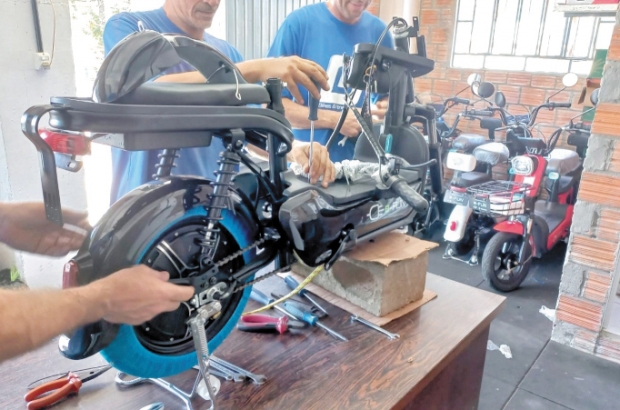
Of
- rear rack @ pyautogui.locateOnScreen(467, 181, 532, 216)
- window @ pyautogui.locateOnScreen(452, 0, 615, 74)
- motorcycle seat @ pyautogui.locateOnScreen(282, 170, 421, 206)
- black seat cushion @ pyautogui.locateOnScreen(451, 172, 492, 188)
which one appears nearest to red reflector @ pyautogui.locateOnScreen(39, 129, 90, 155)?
motorcycle seat @ pyautogui.locateOnScreen(282, 170, 421, 206)

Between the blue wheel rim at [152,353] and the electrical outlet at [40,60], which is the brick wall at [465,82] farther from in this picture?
the blue wheel rim at [152,353]

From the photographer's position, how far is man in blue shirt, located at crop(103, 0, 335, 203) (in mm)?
905

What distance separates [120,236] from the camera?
665mm

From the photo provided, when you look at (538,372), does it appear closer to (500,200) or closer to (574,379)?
(574,379)

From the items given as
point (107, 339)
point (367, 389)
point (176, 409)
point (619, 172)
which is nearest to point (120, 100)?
point (107, 339)

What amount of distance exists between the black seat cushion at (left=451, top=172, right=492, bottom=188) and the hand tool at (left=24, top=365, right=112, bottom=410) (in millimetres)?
2589

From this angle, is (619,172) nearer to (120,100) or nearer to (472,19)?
(120,100)

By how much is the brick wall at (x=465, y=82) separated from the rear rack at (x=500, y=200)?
1109 millimetres

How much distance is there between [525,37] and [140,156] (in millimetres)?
3631

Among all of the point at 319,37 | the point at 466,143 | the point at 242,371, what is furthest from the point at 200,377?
the point at 466,143

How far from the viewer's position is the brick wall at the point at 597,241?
189 centimetres

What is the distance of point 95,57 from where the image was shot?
8.16 feet

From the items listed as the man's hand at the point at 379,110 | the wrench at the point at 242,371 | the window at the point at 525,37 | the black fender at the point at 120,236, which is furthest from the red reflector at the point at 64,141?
the window at the point at 525,37

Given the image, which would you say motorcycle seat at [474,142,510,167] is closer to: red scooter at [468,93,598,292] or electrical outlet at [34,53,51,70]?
red scooter at [468,93,598,292]
